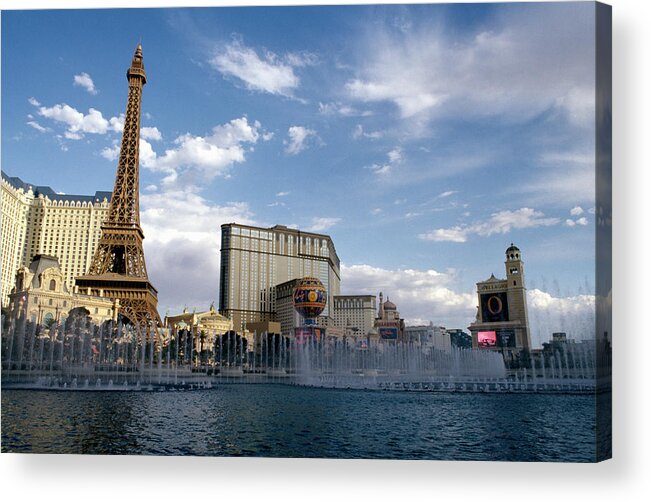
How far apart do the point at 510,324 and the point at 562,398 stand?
29.9m

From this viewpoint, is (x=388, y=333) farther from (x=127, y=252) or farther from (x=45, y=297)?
(x=45, y=297)

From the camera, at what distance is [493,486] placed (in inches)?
401

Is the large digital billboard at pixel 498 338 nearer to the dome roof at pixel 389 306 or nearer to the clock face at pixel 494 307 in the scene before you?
the clock face at pixel 494 307

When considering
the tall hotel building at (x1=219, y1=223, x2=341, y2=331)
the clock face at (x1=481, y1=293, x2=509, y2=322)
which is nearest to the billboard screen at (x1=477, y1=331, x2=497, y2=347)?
the clock face at (x1=481, y1=293, x2=509, y2=322)

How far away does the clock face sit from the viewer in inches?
1971

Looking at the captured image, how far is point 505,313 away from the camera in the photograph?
50.0 metres

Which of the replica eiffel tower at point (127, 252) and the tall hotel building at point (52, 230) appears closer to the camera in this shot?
the tall hotel building at point (52, 230)

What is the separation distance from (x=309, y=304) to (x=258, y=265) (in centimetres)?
4397

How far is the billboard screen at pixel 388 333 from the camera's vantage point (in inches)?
3083

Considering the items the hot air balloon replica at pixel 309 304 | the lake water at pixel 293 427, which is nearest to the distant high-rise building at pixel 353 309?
the hot air balloon replica at pixel 309 304

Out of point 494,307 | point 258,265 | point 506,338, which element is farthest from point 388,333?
point 506,338

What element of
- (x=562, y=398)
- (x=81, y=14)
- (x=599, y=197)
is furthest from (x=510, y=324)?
(x=81, y=14)

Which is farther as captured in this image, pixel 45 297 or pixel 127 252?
pixel 127 252

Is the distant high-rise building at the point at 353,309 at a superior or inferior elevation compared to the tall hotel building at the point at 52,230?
inferior
